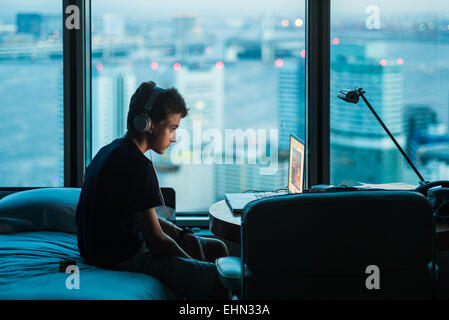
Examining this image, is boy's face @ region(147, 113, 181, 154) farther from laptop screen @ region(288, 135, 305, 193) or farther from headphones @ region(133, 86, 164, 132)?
laptop screen @ region(288, 135, 305, 193)

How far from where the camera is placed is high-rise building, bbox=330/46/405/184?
3262mm

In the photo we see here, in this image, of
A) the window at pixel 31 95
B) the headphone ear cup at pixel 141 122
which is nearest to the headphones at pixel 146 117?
the headphone ear cup at pixel 141 122

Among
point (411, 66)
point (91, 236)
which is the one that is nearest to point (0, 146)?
point (91, 236)

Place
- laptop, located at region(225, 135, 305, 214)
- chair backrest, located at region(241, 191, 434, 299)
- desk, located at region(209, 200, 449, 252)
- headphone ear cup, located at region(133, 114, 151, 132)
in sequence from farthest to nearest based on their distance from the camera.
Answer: laptop, located at region(225, 135, 305, 214) < headphone ear cup, located at region(133, 114, 151, 132) < desk, located at region(209, 200, 449, 252) < chair backrest, located at region(241, 191, 434, 299)

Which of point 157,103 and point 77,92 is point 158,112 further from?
point 77,92

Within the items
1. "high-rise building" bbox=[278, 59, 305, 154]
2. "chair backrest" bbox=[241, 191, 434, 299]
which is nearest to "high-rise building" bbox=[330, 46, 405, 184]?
"high-rise building" bbox=[278, 59, 305, 154]

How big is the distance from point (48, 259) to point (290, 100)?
5.93ft

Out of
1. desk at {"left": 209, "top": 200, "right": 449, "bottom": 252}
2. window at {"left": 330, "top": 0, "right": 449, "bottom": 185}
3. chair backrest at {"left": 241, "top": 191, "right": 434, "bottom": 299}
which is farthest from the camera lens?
window at {"left": 330, "top": 0, "right": 449, "bottom": 185}

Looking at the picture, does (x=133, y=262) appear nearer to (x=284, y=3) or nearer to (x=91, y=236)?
(x=91, y=236)

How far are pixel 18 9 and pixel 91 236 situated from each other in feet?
6.39

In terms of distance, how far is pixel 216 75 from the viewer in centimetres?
331

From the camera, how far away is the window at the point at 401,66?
325 cm

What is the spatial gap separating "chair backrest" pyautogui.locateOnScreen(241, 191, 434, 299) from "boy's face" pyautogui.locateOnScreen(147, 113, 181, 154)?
78 centimetres

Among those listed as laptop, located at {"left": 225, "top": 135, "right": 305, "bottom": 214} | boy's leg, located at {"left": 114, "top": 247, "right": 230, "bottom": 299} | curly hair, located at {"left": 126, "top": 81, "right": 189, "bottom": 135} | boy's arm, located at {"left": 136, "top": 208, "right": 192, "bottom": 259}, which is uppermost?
curly hair, located at {"left": 126, "top": 81, "right": 189, "bottom": 135}
